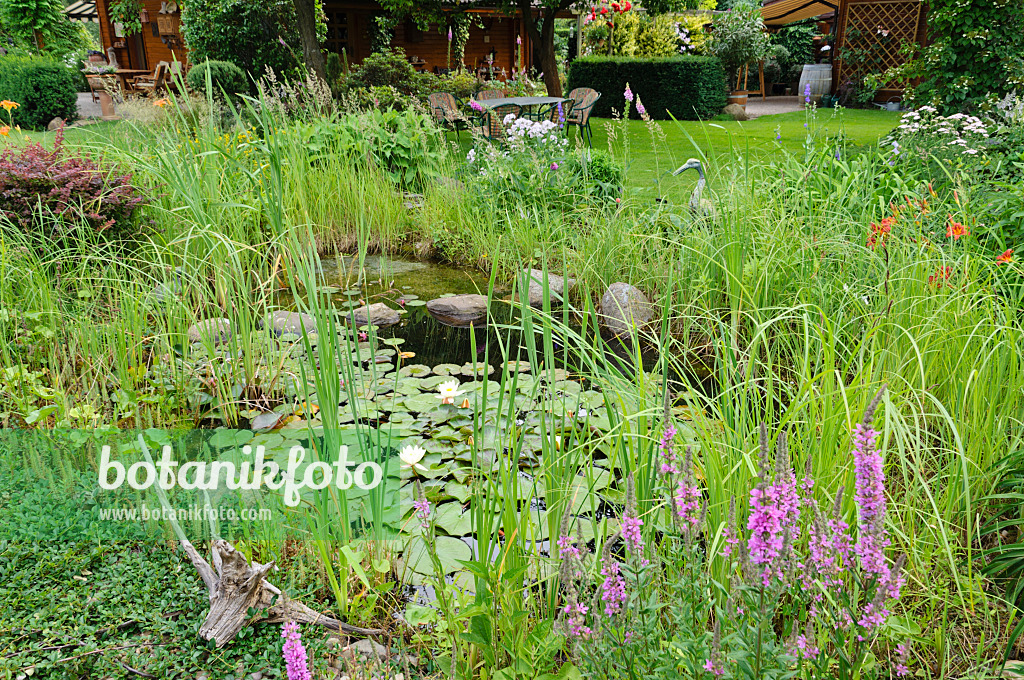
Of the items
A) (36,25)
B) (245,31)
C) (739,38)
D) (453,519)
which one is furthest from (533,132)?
(36,25)

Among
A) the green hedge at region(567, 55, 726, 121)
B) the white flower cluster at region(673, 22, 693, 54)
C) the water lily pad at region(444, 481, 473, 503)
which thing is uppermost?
the white flower cluster at region(673, 22, 693, 54)

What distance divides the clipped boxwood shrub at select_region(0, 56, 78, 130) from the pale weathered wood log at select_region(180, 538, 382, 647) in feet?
41.2

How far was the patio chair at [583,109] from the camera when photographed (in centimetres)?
902

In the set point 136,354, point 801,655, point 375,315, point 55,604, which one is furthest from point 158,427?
point 801,655

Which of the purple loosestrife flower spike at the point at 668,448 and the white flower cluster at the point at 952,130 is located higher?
the white flower cluster at the point at 952,130

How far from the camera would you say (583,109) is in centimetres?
893


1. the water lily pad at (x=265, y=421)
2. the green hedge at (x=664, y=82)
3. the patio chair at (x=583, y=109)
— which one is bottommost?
the water lily pad at (x=265, y=421)

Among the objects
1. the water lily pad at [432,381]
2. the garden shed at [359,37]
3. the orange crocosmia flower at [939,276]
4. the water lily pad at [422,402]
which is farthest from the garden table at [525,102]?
the garden shed at [359,37]

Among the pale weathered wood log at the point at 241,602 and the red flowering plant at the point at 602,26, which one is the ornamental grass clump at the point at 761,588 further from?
the red flowering plant at the point at 602,26

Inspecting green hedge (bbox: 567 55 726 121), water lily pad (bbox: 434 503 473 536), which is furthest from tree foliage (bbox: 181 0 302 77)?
water lily pad (bbox: 434 503 473 536)

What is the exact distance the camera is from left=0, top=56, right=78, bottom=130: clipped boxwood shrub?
11602mm

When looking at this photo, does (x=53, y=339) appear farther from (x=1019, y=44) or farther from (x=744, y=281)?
(x=1019, y=44)

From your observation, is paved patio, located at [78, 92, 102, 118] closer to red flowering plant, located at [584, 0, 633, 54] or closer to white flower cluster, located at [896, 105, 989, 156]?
red flowering plant, located at [584, 0, 633, 54]

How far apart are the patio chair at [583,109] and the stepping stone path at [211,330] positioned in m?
6.53
